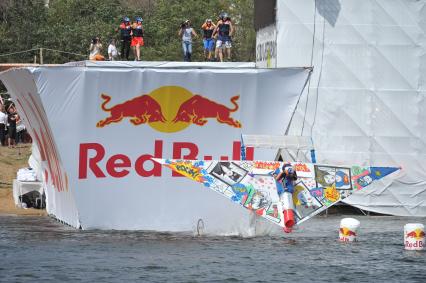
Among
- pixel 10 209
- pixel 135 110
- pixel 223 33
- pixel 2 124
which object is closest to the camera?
pixel 135 110

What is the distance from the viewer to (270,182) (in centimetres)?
2767

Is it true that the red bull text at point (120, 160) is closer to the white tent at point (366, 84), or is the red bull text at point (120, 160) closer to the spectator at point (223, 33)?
the white tent at point (366, 84)

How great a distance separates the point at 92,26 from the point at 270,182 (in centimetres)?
3501

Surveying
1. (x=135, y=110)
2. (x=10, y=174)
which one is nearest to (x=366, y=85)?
(x=135, y=110)

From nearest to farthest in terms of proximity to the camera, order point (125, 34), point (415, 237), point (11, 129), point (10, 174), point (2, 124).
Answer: point (415, 237) < point (125, 34) < point (10, 174) < point (2, 124) < point (11, 129)

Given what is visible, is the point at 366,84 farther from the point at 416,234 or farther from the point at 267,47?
the point at 416,234

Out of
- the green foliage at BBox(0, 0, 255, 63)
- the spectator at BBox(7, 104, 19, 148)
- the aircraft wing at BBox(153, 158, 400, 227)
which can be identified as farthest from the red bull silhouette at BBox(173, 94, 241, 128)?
the green foliage at BBox(0, 0, 255, 63)

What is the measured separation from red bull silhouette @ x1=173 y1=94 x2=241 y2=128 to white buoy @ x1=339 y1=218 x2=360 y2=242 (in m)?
3.46

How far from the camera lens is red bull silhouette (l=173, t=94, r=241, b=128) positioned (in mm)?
28672

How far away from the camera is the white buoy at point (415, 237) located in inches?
1041

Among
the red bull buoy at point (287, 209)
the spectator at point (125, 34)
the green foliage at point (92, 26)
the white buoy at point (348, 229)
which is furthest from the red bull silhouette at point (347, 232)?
the green foliage at point (92, 26)

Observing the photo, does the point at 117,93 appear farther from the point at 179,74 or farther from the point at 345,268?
the point at 345,268

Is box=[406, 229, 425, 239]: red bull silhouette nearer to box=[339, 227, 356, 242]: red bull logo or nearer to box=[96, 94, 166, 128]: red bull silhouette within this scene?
box=[339, 227, 356, 242]: red bull logo

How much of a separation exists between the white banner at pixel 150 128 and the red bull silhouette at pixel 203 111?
0.02 metres
